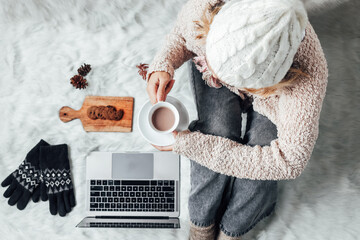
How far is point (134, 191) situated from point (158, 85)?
0.37 metres

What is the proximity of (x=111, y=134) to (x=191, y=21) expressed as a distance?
0.46 metres

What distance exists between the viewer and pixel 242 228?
2.65ft

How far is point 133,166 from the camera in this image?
881 millimetres

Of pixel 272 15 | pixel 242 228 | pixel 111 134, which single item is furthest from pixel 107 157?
pixel 272 15

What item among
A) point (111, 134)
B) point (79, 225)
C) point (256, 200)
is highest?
point (111, 134)

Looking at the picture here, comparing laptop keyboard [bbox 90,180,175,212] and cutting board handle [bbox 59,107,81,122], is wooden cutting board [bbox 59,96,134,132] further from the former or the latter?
laptop keyboard [bbox 90,180,175,212]

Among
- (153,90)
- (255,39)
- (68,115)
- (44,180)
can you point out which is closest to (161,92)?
(153,90)

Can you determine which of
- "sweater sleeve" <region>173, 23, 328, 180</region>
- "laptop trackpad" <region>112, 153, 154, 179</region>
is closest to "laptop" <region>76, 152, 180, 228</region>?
"laptop trackpad" <region>112, 153, 154, 179</region>

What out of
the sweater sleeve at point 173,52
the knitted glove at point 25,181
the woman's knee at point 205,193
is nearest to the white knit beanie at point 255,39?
the sweater sleeve at point 173,52

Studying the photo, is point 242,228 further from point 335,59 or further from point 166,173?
point 335,59

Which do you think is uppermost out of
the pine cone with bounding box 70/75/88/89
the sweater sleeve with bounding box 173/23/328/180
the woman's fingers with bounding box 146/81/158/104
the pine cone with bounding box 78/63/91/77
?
the pine cone with bounding box 78/63/91/77

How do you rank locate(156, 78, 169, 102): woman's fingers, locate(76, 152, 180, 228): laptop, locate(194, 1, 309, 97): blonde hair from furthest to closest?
1. locate(76, 152, 180, 228): laptop
2. locate(156, 78, 169, 102): woman's fingers
3. locate(194, 1, 309, 97): blonde hair

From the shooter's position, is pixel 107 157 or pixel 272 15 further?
pixel 107 157

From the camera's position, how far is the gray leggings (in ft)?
2.53
